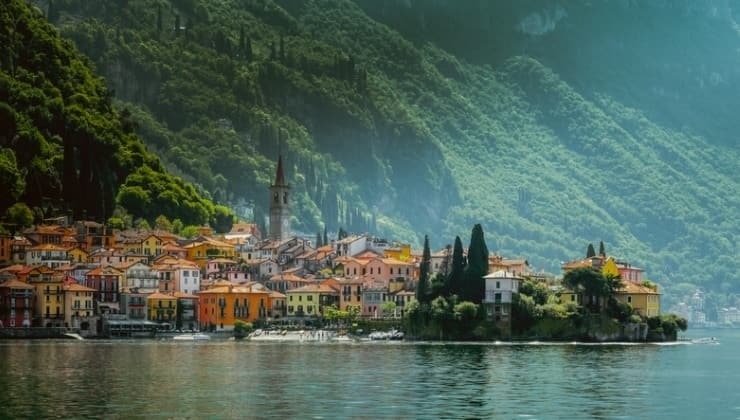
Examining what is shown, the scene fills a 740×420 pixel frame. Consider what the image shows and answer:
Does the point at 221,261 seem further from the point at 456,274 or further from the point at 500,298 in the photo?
the point at 500,298

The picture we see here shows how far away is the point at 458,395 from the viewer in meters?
88.5

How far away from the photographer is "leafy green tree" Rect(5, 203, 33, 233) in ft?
614

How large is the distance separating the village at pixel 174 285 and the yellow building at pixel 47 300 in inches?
3.3

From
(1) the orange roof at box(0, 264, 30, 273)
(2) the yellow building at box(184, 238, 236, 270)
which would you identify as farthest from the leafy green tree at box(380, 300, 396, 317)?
(1) the orange roof at box(0, 264, 30, 273)

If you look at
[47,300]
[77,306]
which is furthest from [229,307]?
[47,300]

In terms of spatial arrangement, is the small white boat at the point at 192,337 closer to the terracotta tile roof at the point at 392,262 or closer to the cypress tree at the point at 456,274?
the cypress tree at the point at 456,274

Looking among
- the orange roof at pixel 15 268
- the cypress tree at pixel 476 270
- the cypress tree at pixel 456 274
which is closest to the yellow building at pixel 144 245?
the orange roof at pixel 15 268

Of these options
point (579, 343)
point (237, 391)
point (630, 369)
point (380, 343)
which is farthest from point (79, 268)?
point (237, 391)

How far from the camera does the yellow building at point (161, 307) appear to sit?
177 metres

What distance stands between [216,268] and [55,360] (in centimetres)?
7720

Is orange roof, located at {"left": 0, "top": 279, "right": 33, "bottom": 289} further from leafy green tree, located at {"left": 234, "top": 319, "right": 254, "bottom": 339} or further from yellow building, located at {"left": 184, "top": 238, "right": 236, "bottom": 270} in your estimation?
yellow building, located at {"left": 184, "top": 238, "right": 236, "bottom": 270}

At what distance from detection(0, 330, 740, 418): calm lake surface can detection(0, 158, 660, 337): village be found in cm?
2739

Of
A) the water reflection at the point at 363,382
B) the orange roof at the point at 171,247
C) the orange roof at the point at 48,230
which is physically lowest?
the water reflection at the point at 363,382

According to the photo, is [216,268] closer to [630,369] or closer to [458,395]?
[630,369]
